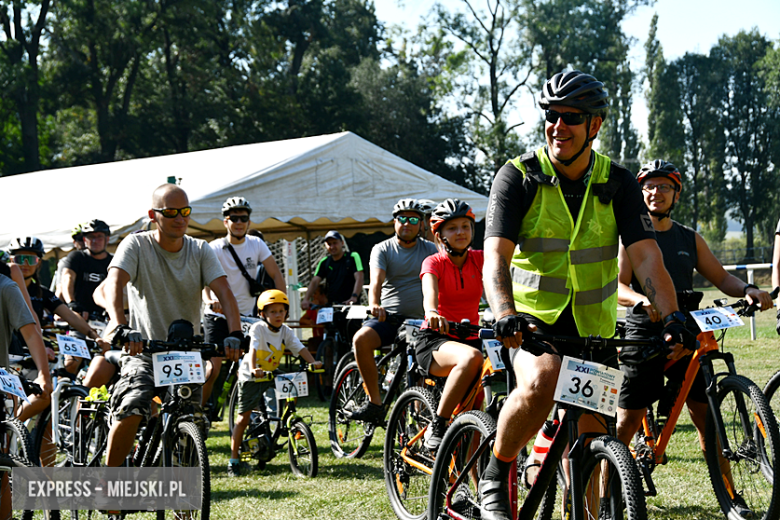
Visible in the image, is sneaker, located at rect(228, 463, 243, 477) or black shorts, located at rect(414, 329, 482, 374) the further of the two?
sneaker, located at rect(228, 463, 243, 477)

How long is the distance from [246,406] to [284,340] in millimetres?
709

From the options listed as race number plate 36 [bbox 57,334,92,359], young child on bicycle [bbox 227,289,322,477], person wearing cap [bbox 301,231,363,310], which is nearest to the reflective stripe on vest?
young child on bicycle [bbox 227,289,322,477]

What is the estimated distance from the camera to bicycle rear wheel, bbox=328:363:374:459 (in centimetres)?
727

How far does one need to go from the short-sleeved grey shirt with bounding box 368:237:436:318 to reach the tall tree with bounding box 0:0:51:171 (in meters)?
36.0

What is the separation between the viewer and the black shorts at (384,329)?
→ 7.06 metres

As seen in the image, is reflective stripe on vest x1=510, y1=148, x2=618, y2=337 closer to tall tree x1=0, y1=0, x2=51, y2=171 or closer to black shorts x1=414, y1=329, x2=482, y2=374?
black shorts x1=414, y1=329, x2=482, y2=374

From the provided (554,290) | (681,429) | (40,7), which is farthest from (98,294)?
(40,7)

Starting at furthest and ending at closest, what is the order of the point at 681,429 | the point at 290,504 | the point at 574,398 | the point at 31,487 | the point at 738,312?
the point at 681,429 < the point at 290,504 < the point at 738,312 < the point at 31,487 < the point at 574,398

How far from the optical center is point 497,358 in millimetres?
5223

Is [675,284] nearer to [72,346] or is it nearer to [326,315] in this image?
[72,346]

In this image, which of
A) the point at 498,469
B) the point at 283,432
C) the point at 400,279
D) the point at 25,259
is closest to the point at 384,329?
the point at 400,279

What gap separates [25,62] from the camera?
130ft

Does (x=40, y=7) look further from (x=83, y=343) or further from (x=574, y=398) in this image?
(x=574, y=398)

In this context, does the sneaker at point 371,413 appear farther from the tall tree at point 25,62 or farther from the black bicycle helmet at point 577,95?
the tall tree at point 25,62
